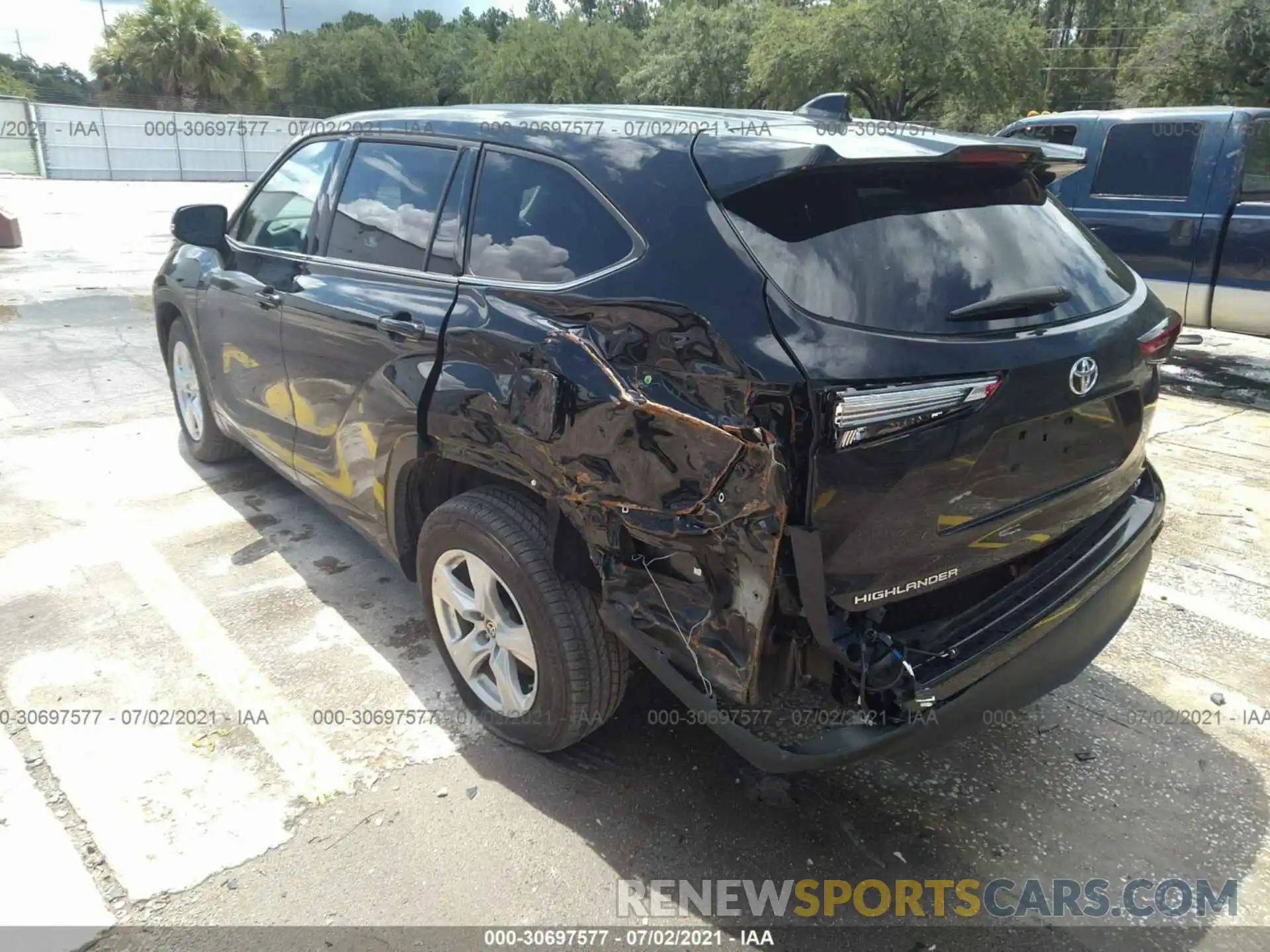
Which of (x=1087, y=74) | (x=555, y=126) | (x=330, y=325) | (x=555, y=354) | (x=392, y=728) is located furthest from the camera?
Answer: (x=1087, y=74)

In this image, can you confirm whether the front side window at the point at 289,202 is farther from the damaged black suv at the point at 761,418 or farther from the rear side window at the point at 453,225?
the rear side window at the point at 453,225

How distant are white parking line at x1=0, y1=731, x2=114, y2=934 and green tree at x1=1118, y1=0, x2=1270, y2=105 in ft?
86.4

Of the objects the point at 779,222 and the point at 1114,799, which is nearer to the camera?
the point at 779,222

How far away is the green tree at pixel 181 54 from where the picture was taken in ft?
127

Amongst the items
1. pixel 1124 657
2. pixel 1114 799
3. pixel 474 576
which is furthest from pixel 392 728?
A: pixel 1124 657

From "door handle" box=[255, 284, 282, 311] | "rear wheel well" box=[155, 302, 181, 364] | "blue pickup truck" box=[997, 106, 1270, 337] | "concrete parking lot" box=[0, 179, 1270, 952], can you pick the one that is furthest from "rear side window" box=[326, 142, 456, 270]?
"blue pickup truck" box=[997, 106, 1270, 337]

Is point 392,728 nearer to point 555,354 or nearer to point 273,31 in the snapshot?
point 555,354

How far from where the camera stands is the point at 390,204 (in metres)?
3.21

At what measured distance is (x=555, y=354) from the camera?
7.79 feet

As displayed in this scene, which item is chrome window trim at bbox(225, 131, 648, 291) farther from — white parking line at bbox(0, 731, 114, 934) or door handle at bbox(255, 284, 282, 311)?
white parking line at bbox(0, 731, 114, 934)

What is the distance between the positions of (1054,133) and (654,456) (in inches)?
307

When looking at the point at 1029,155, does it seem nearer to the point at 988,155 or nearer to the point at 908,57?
the point at 988,155

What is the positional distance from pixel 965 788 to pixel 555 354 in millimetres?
1798

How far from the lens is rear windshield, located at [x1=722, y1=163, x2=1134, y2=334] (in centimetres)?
210
